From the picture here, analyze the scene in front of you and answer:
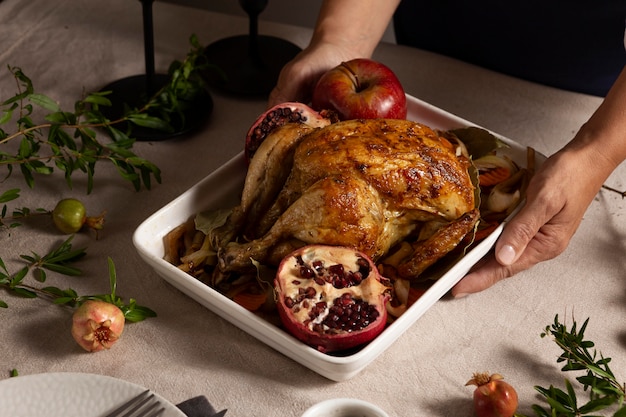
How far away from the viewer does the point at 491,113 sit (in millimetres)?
2141

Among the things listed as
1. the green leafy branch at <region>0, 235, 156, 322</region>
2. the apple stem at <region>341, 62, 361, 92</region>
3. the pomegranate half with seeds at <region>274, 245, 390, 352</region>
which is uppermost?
the apple stem at <region>341, 62, 361, 92</region>

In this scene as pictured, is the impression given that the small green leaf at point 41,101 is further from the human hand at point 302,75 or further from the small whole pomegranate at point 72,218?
the human hand at point 302,75

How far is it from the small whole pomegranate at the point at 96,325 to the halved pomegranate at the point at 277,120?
1.39ft

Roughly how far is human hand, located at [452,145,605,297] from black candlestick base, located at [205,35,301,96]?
814 mm

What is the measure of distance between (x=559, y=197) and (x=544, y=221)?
0.05 meters

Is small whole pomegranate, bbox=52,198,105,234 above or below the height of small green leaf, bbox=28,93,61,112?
below

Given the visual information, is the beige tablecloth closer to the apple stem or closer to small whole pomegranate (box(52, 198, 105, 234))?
small whole pomegranate (box(52, 198, 105, 234))

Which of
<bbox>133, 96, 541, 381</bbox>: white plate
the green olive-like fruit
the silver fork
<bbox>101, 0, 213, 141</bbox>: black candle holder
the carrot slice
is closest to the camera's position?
the silver fork

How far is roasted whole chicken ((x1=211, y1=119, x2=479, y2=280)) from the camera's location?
144 centimetres

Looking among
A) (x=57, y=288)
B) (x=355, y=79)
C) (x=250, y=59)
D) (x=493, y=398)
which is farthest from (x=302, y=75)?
(x=493, y=398)

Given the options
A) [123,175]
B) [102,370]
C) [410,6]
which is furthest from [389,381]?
[410,6]

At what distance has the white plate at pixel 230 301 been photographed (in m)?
1.35

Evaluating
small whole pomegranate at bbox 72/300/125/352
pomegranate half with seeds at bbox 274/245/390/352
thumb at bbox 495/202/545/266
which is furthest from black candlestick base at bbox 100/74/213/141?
thumb at bbox 495/202/545/266

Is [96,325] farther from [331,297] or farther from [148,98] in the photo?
[148,98]
